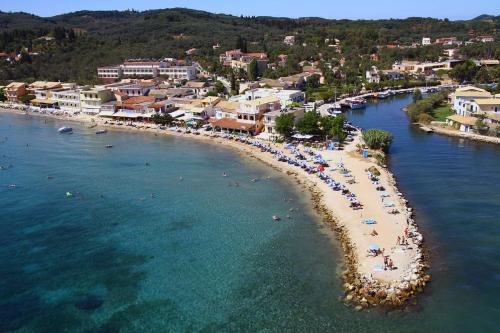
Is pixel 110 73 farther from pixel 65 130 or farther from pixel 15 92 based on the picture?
pixel 65 130

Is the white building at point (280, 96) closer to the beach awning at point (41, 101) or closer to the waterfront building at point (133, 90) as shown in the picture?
the waterfront building at point (133, 90)

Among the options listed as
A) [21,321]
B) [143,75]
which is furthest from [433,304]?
[143,75]

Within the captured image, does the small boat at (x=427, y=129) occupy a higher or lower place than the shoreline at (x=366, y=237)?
higher

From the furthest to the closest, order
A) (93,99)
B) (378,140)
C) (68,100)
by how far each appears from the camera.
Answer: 1. (68,100)
2. (93,99)
3. (378,140)

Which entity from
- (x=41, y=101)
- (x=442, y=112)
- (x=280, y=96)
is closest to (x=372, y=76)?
(x=442, y=112)

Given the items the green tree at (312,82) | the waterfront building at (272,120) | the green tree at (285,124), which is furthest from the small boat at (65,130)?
the green tree at (312,82)

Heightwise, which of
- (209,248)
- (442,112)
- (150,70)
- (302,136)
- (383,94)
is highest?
(150,70)

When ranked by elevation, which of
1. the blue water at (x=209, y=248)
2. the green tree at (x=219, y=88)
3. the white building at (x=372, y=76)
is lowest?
the blue water at (x=209, y=248)

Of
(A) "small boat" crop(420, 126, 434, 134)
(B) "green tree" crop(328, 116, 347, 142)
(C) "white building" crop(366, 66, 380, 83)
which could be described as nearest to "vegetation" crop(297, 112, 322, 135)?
(B) "green tree" crop(328, 116, 347, 142)
